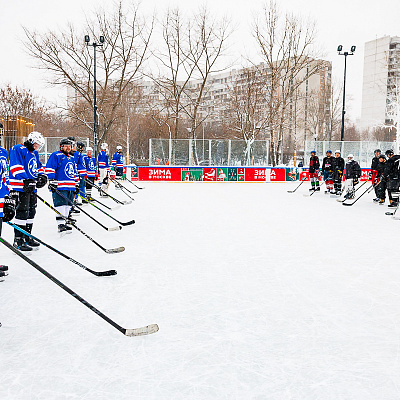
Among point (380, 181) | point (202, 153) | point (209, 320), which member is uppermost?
point (202, 153)

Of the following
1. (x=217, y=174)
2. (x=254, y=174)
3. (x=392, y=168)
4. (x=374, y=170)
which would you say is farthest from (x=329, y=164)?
(x=217, y=174)

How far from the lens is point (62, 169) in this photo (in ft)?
18.1

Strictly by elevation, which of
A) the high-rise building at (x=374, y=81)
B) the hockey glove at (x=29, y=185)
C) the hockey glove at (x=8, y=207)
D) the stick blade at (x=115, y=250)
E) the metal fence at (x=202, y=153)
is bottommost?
the stick blade at (x=115, y=250)

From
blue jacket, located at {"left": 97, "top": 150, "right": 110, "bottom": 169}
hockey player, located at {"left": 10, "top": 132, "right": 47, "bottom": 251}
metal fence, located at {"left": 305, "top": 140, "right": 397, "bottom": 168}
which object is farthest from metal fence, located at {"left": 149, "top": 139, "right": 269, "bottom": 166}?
hockey player, located at {"left": 10, "top": 132, "right": 47, "bottom": 251}

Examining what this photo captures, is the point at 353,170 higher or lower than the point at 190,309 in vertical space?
higher

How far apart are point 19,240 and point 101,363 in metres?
2.89

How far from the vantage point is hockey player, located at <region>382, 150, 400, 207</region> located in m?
8.52

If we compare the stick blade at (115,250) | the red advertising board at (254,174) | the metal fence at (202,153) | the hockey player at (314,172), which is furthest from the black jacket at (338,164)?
the stick blade at (115,250)

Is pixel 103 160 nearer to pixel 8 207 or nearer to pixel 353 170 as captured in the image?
pixel 353 170

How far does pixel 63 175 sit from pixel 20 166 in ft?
4.13

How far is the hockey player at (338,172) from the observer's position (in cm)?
1110

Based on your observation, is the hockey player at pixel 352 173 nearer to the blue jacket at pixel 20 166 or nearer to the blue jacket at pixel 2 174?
the blue jacket at pixel 20 166

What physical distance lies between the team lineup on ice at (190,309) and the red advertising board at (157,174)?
994cm

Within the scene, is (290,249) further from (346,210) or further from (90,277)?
(346,210)
